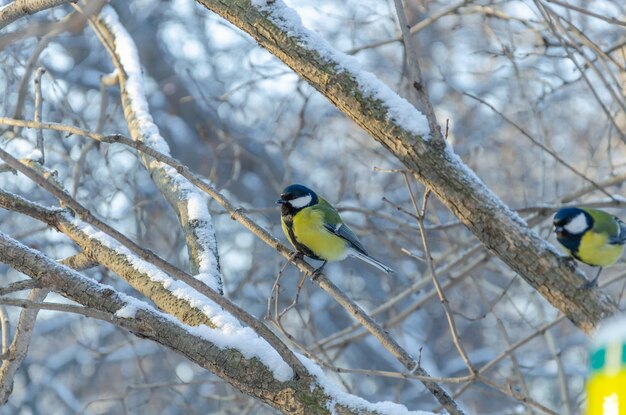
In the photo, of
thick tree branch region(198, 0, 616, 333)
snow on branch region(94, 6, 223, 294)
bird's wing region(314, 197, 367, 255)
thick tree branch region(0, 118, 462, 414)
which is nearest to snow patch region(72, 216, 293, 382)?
snow on branch region(94, 6, 223, 294)

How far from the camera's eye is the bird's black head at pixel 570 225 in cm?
379

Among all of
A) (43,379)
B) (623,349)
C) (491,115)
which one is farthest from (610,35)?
(43,379)

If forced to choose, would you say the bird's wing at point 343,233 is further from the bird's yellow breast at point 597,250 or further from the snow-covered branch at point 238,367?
the snow-covered branch at point 238,367

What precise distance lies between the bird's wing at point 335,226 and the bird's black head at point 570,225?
1078 millimetres

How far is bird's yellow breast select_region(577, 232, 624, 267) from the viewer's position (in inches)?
149

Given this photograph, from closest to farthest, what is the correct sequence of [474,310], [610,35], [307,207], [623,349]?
[623,349] < [307,207] < [610,35] < [474,310]

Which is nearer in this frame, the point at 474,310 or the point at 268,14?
the point at 268,14

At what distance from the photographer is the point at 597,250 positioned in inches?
151

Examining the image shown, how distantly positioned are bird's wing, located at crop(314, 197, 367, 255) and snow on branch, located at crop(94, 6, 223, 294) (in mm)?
728

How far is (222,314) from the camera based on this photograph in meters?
2.55

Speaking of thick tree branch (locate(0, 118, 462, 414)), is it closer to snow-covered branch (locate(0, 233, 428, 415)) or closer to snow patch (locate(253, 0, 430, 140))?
snow-covered branch (locate(0, 233, 428, 415))

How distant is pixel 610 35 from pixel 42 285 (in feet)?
20.0

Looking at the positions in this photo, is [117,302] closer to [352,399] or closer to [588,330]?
[352,399]

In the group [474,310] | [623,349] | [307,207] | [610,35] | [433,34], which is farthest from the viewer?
[433,34]
